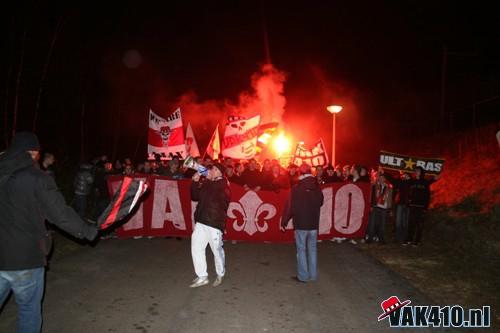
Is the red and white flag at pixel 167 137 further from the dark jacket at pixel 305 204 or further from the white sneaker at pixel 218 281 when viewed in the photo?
the white sneaker at pixel 218 281

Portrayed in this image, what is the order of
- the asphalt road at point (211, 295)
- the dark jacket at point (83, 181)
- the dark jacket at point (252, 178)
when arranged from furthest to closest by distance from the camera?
the dark jacket at point (252, 178) → the dark jacket at point (83, 181) → the asphalt road at point (211, 295)

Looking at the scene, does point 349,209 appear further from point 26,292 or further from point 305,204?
point 26,292

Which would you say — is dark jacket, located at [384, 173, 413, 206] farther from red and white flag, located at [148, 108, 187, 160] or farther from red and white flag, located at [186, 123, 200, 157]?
red and white flag, located at [186, 123, 200, 157]

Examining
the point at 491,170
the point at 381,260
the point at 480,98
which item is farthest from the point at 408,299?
the point at 480,98

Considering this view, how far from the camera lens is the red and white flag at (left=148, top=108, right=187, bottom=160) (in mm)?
14039

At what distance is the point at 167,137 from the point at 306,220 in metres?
8.14

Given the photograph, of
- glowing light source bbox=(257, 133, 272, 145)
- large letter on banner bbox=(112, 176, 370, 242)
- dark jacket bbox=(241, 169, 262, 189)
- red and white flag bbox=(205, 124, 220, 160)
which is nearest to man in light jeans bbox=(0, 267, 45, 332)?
large letter on banner bbox=(112, 176, 370, 242)

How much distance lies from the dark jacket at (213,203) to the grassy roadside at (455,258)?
10.7 ft

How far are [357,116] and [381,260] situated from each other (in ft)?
75.3

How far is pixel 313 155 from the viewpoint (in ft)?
48.4

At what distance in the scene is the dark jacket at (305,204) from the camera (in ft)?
23.2

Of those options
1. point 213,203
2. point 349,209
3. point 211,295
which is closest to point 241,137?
point 349,209

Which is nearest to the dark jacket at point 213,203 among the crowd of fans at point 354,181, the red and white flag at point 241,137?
the crowd of fans at point 354,181

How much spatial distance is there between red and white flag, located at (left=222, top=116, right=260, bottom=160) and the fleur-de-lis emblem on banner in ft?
12.1
